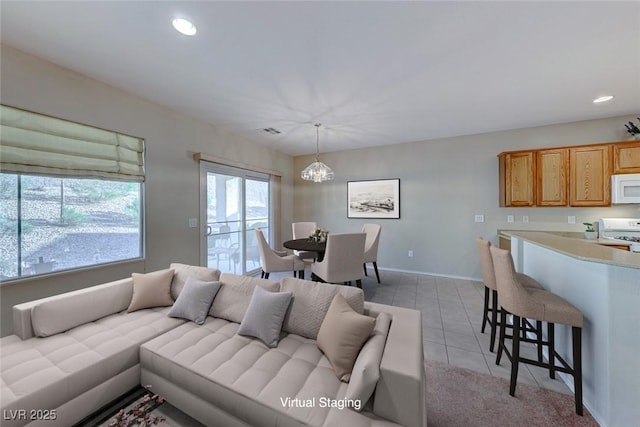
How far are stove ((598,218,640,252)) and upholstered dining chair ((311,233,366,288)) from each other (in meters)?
3.40

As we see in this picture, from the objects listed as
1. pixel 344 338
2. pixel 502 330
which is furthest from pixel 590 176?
pixel 344 338

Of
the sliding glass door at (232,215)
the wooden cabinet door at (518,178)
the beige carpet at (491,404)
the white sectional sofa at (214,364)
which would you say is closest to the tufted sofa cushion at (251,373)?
the white sectional sofa at (214,364)

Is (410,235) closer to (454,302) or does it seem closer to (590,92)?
(454,302)

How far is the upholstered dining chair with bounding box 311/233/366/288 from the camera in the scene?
304cm

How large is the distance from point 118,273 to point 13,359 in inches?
52.5

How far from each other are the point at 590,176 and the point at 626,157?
1.30 ft

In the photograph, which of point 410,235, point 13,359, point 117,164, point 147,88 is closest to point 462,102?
point 410,235

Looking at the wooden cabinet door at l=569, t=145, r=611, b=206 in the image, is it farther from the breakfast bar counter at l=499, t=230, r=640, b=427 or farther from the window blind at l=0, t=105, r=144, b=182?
the window blind at l=0, t=105, r=144, b=182

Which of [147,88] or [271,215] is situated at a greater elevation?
[147,88]

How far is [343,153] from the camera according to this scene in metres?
5.31

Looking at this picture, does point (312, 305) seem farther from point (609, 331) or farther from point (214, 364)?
point (609, 331)

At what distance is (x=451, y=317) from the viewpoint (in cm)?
284

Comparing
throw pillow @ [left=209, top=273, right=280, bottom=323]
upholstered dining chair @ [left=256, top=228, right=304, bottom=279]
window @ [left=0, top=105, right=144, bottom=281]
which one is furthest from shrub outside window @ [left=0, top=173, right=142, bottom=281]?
throw pillow @ [left=209, top=273, right=280, bottom=323]

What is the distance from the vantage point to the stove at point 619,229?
3.19m
